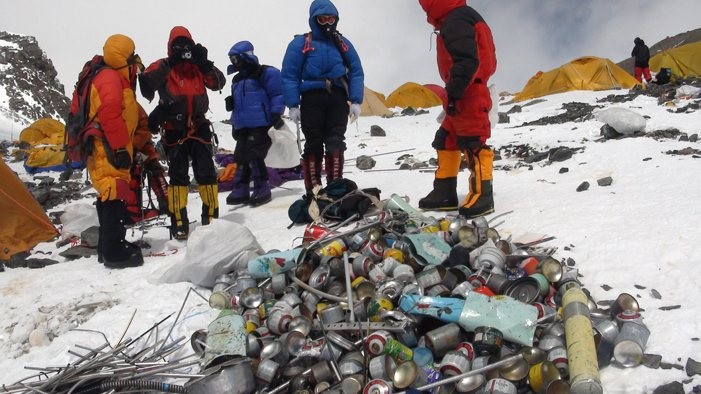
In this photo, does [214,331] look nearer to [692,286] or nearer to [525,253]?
[525,253]

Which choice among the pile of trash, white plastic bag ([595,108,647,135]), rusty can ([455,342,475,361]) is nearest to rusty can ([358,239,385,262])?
the pile of trash

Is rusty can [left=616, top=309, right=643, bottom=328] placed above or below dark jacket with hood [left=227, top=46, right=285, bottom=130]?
below

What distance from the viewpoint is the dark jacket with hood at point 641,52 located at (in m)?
16.1

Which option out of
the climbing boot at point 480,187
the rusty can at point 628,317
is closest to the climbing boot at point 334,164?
the climbing boot at point 480,187

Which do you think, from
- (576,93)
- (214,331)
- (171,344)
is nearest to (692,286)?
(214,331)

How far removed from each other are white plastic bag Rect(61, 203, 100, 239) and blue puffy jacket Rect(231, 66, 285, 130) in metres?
2.02

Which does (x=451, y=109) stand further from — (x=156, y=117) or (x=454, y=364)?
(x=156, y=117)

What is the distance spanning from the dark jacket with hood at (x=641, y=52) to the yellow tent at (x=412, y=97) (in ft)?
26.2

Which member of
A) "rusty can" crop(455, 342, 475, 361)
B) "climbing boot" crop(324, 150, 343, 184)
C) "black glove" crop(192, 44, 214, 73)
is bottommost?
"rusty can" crop(455, 342, 475, 361)

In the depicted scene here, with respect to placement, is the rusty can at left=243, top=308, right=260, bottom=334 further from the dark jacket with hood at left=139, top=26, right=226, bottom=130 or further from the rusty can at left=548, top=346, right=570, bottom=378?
the dark jacket with hood at left=139, top=26, right=226, bottom=130

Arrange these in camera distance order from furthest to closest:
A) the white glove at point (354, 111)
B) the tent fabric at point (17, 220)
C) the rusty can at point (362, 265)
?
the white glove at point (354, 111) < the tent fabric at point (17, 220) < the rusty can at point (362, 265)

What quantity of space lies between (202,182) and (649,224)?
3.89 metres

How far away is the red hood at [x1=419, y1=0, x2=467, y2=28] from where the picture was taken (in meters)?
4.08

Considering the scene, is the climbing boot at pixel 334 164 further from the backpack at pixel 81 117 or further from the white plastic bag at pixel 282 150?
the backpack at pixel 81 117
